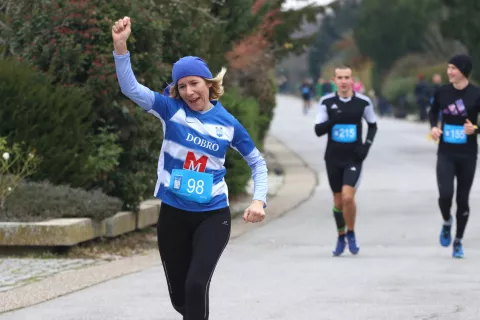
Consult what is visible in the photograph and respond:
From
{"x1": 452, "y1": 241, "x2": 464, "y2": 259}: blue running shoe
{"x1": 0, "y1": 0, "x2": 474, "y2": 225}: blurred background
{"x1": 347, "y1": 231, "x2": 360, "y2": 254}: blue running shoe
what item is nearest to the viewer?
{"x1": 452, "y1": 241, "x2": 464, "y2": 259}: blue running shoe

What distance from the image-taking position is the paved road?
8.99 m

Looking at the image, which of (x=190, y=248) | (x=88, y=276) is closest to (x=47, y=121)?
(x=88, y=276)

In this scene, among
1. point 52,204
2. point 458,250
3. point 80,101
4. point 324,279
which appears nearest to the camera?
point 324,279

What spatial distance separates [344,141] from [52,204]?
9.42 ft

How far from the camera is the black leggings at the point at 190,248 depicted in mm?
6797

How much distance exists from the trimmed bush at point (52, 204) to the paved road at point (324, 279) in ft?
4.07

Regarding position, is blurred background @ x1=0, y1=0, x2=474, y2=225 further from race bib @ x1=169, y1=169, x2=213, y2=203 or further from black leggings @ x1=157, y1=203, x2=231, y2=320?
race bib @ x1=169, y1=169, x2=213, y2=203

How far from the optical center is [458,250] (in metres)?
12.4

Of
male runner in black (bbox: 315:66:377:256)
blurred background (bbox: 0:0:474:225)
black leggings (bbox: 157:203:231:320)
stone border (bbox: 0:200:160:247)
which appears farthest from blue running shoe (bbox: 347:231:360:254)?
black leggings (bbox: 157:203:231:320)

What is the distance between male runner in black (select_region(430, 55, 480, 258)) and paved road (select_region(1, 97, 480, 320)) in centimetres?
67

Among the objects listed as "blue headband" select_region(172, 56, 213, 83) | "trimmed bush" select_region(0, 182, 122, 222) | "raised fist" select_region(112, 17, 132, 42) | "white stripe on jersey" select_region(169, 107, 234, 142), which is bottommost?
"trimmed bush" select_region(0, 182, 122, 222)

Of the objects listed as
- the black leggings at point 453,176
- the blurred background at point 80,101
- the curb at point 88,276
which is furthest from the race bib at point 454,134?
the blurred background at point 80,101

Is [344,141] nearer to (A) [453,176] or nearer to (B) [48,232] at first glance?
(A) [453,176]

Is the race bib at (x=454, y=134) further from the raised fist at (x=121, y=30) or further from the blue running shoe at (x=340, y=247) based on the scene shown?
the raised fist at (x=121, y=30)
